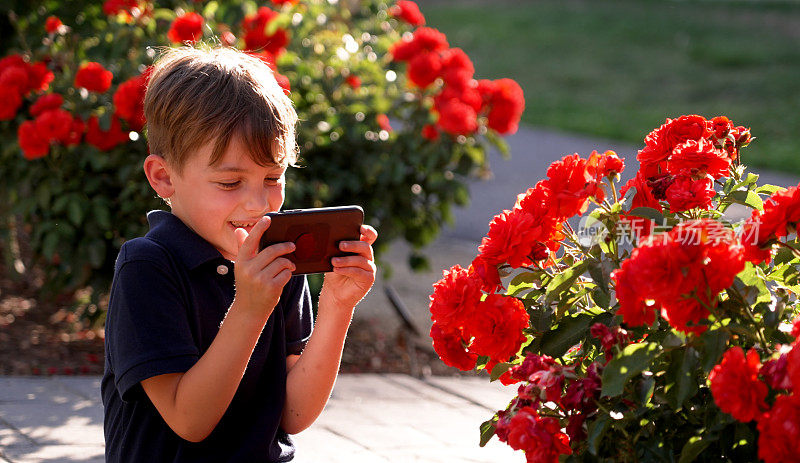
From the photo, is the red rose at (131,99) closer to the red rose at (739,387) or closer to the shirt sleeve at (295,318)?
the shirt sleeve at (295,318)

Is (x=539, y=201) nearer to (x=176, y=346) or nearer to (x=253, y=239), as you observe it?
(x=253, y=239)

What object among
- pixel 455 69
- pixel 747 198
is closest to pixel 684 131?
pixel 747 198

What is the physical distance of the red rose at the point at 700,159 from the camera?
6.46ft

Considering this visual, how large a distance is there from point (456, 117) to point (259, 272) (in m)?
3.02

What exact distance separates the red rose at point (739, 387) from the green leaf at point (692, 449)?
16 cm

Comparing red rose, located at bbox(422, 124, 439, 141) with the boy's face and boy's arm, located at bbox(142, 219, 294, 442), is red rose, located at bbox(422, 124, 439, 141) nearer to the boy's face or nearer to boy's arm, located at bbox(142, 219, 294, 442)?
the boy's face

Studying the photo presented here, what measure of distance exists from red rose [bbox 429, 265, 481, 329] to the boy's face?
39 centimetres

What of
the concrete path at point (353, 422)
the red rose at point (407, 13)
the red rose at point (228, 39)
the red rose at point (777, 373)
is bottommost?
the concrete path at point (353, 422)

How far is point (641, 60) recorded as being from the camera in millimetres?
16656

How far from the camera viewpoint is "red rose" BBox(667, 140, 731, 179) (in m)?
1.97

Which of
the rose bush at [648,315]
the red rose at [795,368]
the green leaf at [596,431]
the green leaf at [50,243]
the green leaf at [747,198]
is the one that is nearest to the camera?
the red rose at [795,368]

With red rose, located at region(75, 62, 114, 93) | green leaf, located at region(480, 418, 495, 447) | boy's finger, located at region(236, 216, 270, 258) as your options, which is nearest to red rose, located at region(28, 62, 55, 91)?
red rose, located at region(75, 62, 114, 93)

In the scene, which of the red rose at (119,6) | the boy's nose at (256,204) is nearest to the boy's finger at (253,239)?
the boy's nose at (256,204)

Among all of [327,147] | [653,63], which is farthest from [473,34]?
[327,147]
